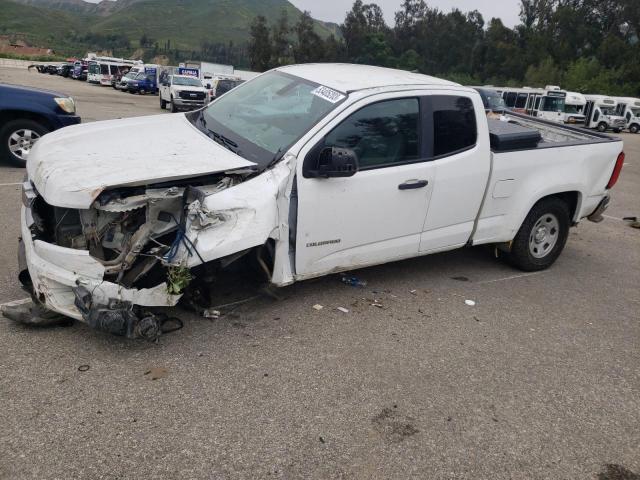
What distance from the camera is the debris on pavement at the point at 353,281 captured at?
4820mm

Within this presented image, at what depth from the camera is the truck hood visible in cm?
325

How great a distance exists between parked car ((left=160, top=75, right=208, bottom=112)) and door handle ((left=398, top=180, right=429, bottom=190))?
71.6ft

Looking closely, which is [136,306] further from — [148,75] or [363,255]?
[148,75]

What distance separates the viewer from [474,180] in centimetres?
476

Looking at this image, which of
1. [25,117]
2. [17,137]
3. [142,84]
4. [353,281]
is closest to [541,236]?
[353,281]

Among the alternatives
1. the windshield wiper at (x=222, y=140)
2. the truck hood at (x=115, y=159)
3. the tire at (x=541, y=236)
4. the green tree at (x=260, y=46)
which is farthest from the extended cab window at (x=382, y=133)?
the green tree at (x=260, y=46)

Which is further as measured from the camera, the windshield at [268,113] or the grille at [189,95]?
the grille at [189,95]

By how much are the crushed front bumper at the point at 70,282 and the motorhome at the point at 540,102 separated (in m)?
34.7

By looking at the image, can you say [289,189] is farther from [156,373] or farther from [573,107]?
[573,107]

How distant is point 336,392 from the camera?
3.28 metres

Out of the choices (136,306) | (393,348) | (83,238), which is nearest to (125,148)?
(83,238)

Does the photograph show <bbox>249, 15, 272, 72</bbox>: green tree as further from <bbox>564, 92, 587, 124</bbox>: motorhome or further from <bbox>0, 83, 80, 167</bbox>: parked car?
<bbox>0, 83, 80, 167</bbox>: parked car

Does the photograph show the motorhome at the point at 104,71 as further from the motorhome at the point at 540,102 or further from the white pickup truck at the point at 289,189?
the white pickup truck at the point at 289,189

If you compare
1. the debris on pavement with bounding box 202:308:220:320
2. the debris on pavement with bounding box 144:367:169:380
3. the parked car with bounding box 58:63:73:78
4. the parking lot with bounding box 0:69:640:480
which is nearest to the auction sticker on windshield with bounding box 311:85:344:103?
the parking lot with bounding box 0:69:640:480
